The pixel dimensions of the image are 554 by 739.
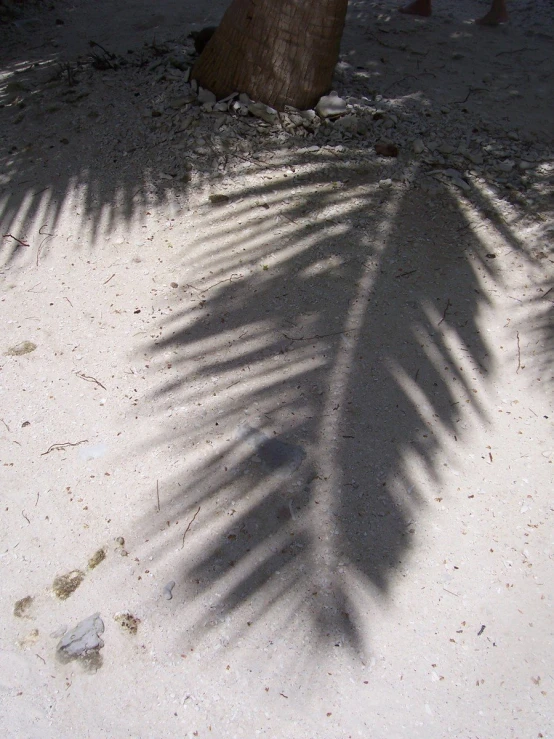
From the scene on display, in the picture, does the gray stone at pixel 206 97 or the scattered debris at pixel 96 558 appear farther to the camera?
the gray stone at pixel 206 97

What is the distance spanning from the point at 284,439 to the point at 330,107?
2047 millimetres

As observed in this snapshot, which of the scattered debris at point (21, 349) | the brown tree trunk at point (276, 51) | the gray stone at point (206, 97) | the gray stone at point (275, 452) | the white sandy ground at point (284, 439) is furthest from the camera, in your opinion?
the gray stone at point (206, 97)

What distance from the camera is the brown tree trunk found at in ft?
10.2

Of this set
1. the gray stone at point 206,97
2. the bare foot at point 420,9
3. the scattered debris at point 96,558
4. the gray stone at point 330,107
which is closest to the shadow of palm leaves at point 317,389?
the scattered debris at point 96,558

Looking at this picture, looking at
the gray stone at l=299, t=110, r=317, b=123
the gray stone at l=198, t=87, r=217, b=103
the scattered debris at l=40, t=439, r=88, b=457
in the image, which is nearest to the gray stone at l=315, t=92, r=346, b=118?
the gray stone at l=299, t=110, r=317, b=123

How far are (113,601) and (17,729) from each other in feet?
1.27

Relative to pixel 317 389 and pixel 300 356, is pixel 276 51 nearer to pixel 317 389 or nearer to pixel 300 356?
pixel 300 356

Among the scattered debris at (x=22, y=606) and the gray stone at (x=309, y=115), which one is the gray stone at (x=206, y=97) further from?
the scattered debris at (x=22, y=606)

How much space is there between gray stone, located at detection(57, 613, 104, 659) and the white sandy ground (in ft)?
0.09

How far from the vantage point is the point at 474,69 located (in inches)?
166

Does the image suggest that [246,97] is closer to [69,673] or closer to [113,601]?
[113,601]

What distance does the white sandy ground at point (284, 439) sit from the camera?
1.71 meters

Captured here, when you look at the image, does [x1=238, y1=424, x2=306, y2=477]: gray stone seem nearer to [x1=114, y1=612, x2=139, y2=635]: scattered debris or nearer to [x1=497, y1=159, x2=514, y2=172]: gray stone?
[x1=114, y1=612, x2=139, y2=635]: scattered debris

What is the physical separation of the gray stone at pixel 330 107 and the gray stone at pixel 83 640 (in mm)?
2744
